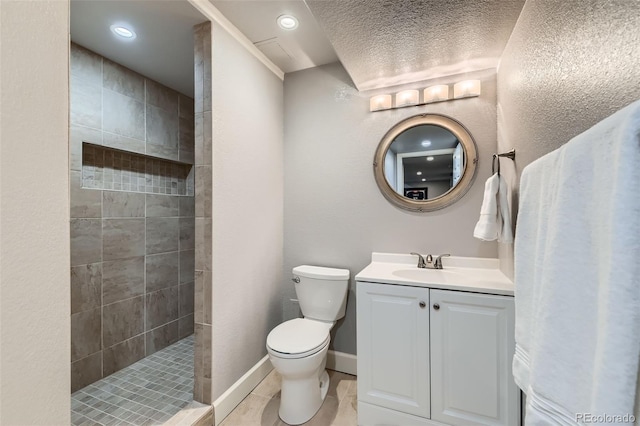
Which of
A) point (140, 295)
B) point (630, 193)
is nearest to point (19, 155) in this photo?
point (630, 193)

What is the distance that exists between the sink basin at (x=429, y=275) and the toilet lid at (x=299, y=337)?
2.04 ft

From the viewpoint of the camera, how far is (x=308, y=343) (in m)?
1.61

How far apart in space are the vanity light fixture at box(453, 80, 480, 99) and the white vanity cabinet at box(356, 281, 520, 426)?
133 centimetres

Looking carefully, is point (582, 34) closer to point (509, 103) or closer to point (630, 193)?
point (630, 193)

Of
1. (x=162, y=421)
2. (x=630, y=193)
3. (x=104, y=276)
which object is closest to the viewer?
(x=630, y=193)

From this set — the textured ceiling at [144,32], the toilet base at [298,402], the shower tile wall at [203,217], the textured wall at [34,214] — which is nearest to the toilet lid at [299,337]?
the toilet base at [298,402]

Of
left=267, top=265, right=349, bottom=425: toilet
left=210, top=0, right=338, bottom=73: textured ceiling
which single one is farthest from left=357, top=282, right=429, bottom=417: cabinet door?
left=210, top=0, right=338, bottom=73: textured ceiling

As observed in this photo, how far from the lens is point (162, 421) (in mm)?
1495

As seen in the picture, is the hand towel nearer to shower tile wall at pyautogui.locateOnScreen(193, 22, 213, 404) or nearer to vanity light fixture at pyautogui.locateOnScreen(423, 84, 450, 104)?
vanity light fixture at pyautogui.locateOnScreen(423, 84, 450, 104)

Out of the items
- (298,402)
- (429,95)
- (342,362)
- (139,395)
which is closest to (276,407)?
(298,402)

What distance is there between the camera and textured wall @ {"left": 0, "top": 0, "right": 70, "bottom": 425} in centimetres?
61

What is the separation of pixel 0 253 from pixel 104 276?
171 centimetres

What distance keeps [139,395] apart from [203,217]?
132cm

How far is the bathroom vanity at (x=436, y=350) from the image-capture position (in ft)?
4.44
